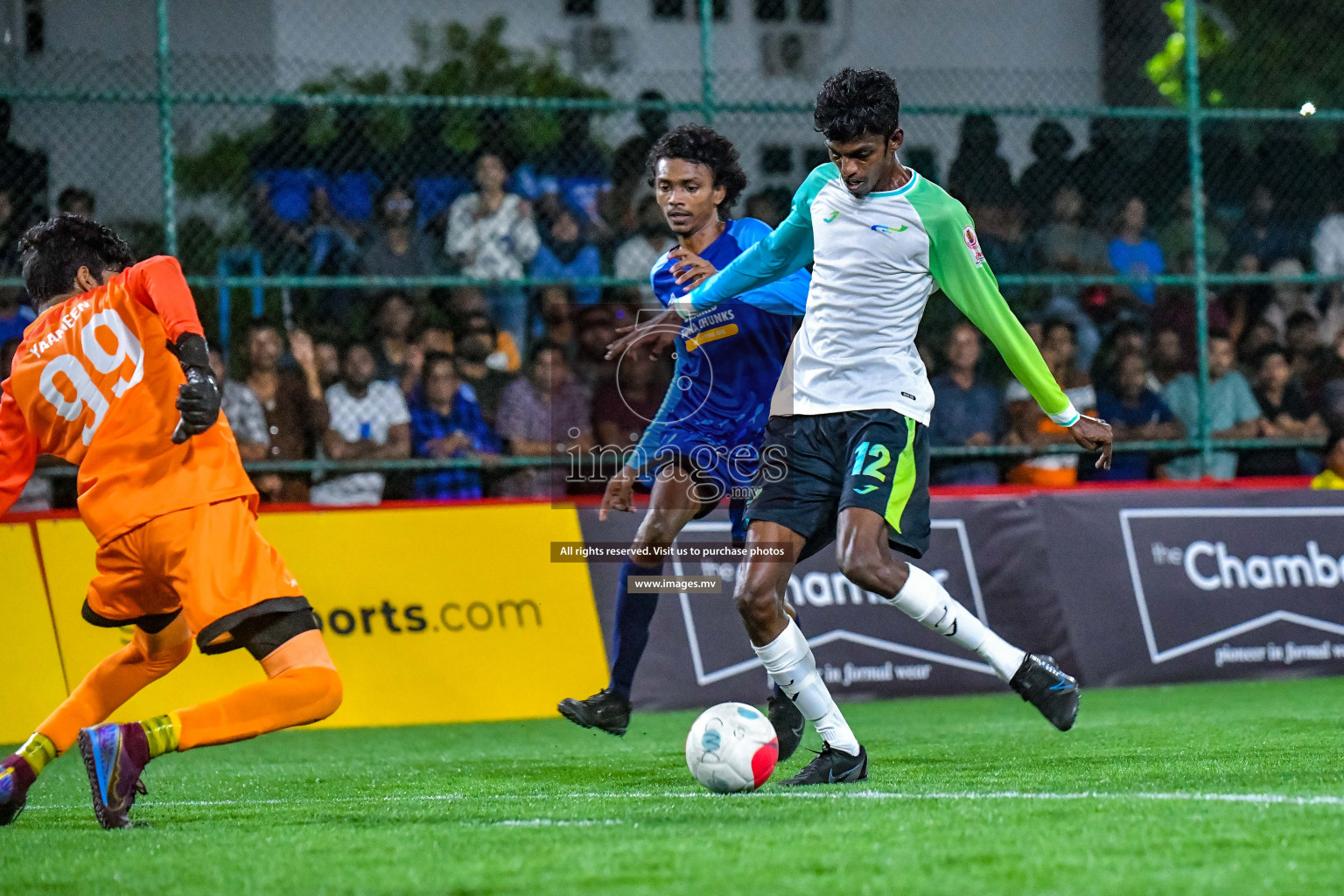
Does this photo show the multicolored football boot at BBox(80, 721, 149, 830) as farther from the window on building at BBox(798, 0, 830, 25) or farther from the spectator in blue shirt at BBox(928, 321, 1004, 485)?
the window on building at BBox(798, 0, 830, 25)

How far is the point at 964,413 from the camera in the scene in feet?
35.2

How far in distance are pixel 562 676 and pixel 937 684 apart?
2.23 metres

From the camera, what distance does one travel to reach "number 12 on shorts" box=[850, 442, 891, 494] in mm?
5453

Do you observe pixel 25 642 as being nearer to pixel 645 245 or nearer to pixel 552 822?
pixel 645 245

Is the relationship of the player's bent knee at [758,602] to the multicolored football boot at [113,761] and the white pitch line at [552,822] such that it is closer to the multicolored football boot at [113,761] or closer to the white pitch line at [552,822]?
the white pitch line at [552,822]

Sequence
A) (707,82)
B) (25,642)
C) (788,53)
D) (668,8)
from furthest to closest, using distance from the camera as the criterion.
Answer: (788,53) → (668,8) → (707,82) → (25,642)

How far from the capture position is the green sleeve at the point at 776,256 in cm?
570

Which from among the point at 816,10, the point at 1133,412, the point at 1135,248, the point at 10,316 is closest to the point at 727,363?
the point at 10,316

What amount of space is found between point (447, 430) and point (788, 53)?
903cm

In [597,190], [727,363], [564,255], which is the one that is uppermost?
[597,190]

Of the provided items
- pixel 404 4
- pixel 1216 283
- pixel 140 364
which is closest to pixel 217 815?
pixel 140 364

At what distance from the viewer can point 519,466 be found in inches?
387

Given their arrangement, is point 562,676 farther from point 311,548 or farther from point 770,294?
point 770,294

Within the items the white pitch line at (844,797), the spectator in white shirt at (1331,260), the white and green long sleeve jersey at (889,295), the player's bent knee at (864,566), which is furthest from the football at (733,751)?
the spectator in white shirt at (1331,260)
